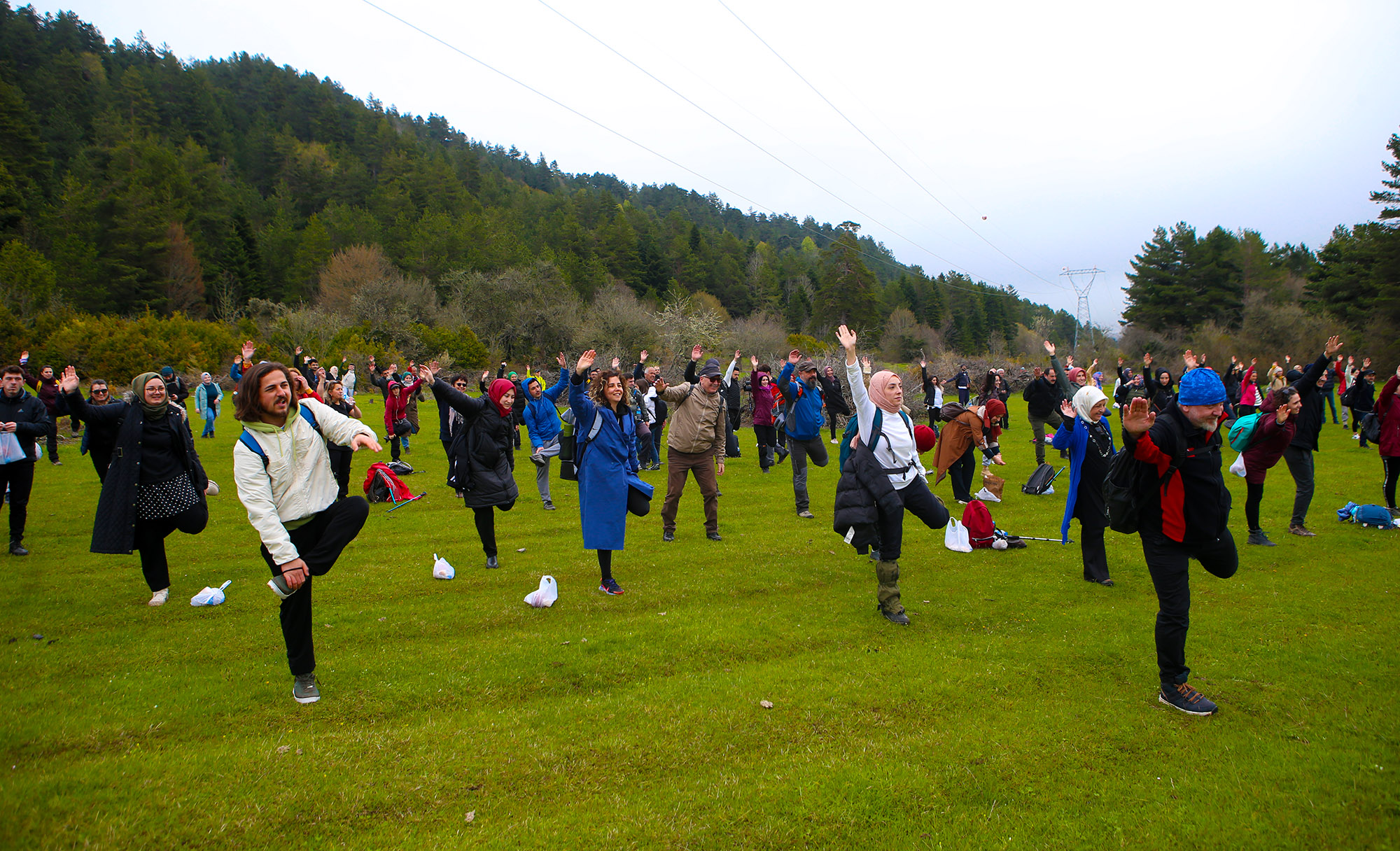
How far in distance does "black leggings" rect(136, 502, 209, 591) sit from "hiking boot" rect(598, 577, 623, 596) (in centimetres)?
400

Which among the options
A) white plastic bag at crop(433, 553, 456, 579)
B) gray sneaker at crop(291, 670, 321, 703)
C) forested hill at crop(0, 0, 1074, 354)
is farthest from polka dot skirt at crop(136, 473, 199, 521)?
forested hill at crop(0, 0, 1074, 354)

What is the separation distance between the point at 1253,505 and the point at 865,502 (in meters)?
7.16

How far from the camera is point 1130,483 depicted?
4.82 meters

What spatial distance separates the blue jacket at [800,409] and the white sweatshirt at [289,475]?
768 cm

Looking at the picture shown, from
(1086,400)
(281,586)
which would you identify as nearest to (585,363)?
(281,586)

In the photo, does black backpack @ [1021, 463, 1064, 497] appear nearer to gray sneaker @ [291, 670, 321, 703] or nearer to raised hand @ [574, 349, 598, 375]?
raised hand @ [574, 349, 598, 375]

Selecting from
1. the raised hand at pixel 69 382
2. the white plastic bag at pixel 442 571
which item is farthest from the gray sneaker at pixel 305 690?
the raised hand at pixel 69 382

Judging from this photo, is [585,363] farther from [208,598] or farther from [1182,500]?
[1182,500]

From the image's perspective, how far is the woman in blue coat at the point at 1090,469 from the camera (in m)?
7.47

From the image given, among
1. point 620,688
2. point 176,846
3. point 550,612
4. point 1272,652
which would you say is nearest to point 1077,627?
point 1272,652

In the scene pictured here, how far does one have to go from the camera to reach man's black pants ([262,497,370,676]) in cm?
447

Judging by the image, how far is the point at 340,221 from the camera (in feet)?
218

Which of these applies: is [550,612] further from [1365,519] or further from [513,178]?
[513,178]

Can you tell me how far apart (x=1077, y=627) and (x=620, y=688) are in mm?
4442
